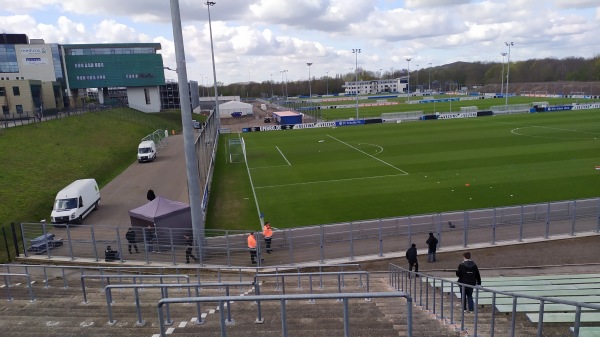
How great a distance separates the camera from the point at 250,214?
80.5ft

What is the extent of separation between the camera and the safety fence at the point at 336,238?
17.6 meters

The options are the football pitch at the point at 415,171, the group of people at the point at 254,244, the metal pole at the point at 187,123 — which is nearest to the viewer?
the metal pole at the point at 187,123

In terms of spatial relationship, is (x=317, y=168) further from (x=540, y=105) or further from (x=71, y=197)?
(x=540, y=105)

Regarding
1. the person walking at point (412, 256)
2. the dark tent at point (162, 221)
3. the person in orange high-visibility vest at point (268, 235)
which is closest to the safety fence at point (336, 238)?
the dark tent at point (162, 221)

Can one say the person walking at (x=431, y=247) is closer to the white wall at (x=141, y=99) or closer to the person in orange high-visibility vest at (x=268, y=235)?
the person in orange high-visibility vest at (x=268, y=235)

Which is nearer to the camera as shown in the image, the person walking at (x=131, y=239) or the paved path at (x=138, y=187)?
the person walking at (x=131, y=239)

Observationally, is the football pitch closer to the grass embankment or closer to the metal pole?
the metal pole

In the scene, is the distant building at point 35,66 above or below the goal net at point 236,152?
above

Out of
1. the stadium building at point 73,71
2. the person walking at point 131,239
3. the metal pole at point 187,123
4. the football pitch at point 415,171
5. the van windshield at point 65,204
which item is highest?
the stadium building at point 73,71

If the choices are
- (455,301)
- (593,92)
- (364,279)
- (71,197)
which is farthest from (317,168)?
(593,92)

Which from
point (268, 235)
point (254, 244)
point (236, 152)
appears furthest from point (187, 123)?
point (236, 152)

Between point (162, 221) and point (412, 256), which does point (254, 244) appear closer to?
point (162, 221)

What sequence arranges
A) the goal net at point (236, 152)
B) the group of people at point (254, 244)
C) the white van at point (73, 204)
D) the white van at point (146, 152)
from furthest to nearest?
1. the goal net at point (236, 152)
2. the white van at point (146, 152)
3. the white van at point (73, 204)
4. the group of people at point (254, 244)

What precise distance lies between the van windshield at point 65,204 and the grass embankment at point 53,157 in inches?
99.0
